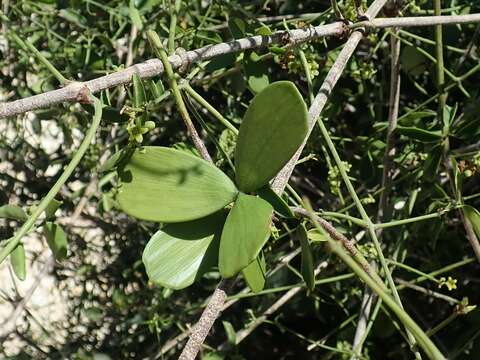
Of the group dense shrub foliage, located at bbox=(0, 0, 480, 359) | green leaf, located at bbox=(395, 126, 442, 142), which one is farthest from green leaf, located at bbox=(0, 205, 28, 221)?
green leaf, located at bbox=(395, 126, 442, 142)

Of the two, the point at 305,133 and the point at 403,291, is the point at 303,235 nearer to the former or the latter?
the point at 305,133

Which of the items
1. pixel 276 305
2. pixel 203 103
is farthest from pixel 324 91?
pixel 276 305

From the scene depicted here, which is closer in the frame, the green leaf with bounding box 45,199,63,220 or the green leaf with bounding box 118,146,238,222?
the green leaf with bounding box 118,146,238,222

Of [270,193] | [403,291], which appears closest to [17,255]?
[270,193]

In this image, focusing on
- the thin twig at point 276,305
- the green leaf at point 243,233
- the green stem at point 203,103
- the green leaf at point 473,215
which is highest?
the green stem at point 203,103

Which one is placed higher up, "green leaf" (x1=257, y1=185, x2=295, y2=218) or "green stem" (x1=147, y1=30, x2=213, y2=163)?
"green stem" (x1=147, y1=30, x2=213, y2=163)

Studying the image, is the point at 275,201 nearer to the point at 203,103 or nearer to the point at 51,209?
the point at 203,103

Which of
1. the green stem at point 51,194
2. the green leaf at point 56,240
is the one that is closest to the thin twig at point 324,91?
the green stem at point 51,194

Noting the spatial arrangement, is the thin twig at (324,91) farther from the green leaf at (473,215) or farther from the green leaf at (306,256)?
the green leaf at (473,215)

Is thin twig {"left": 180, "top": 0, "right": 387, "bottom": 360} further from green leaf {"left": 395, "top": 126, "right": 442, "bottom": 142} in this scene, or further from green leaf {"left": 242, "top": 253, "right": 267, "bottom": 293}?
green leaf {"left": 395, "top": 126, "right": 442, "bottom": 142}
